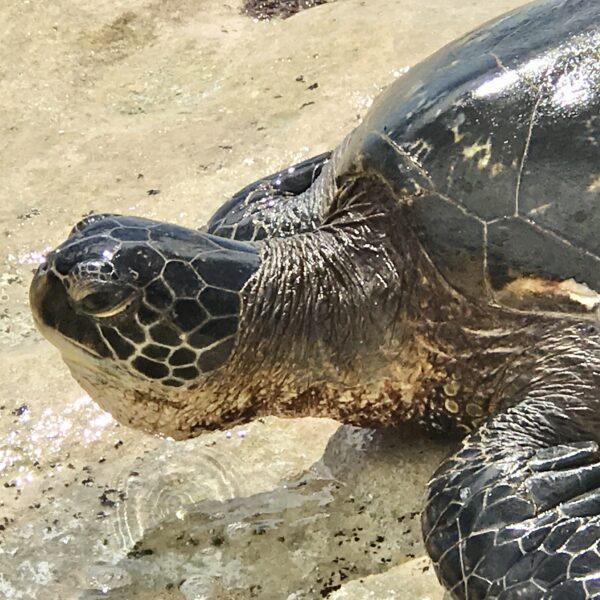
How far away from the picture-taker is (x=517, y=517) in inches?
83.5

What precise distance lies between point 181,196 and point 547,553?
2990 millimetres

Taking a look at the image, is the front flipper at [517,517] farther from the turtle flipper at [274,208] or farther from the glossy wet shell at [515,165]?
the turtle flipper at [274,208]

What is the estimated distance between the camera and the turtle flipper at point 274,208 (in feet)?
11.5

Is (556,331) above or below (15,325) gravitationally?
below

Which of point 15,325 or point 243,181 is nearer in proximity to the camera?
point 15,325

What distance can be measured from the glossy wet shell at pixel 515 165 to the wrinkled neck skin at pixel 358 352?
0.12m

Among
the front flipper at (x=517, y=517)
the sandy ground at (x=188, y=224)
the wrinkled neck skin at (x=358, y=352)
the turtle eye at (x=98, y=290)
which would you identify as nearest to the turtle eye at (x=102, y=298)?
the turtle eye at (x=98, y=290)

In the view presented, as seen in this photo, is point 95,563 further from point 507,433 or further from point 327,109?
point 327,109

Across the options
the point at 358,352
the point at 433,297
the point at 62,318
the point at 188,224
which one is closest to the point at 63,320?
the point at 62,318

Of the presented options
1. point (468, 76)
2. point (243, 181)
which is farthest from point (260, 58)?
point (468, 76)

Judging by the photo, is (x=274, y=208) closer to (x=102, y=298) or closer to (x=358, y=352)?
(x=358, y=352)

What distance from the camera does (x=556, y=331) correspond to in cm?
252

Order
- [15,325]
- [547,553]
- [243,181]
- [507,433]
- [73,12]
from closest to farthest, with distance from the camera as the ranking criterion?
[547,553]
[507,433]
[15,325]
[243,181]
[73,12]

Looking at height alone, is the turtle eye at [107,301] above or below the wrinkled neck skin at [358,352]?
above
